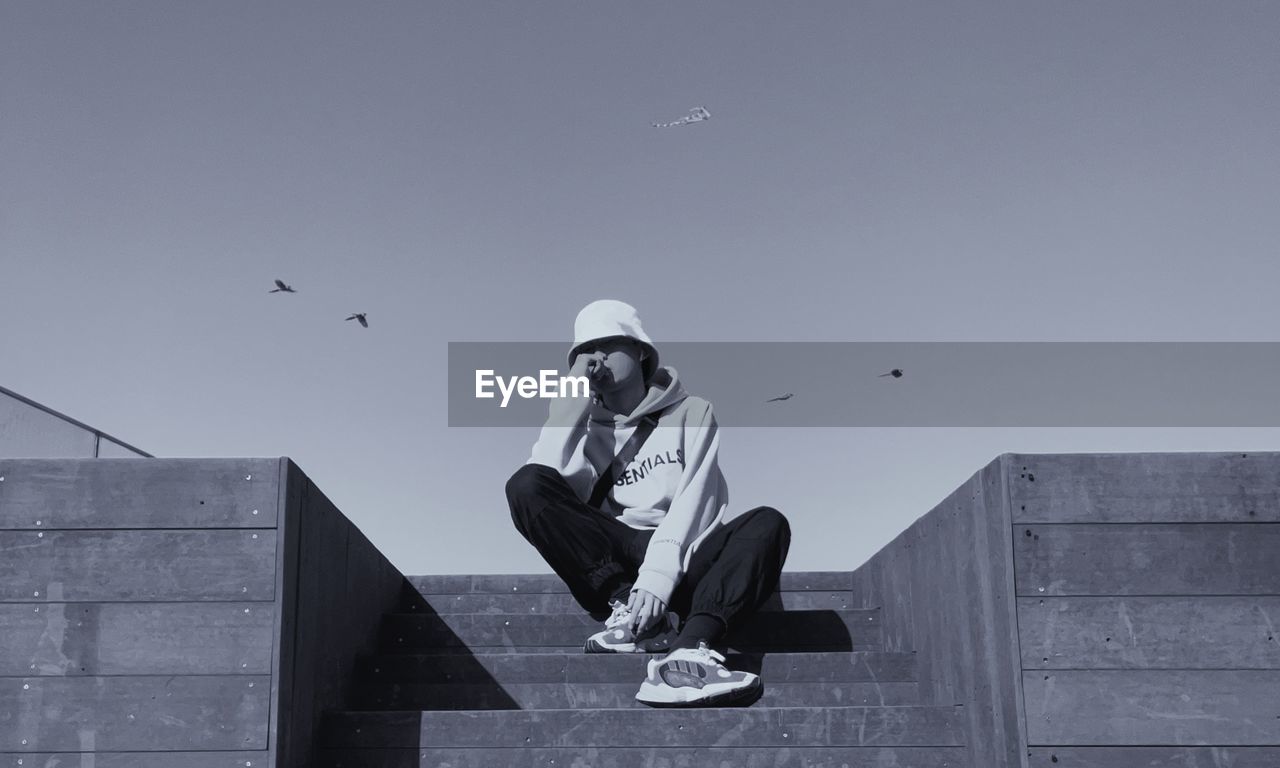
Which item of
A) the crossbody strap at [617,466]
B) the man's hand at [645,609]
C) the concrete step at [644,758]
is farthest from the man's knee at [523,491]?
the concrete step at [644,758]

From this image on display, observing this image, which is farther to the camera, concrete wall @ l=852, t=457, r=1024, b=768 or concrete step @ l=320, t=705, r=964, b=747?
concrete step @ l=320, t=705, r=964, b=747

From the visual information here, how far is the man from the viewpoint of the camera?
302 cm

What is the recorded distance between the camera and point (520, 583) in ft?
13.1

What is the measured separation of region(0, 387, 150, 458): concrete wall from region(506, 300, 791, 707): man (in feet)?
7.53

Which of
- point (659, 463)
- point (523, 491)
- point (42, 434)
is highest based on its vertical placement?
point (42, 434)

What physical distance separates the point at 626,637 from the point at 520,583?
34.4 inches

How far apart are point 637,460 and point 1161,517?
4.78 feet

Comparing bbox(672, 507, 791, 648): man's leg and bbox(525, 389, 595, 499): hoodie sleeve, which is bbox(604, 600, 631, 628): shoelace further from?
bbox(525, 389, 595, 499): hoodie sleeve

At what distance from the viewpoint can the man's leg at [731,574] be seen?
3018 mm

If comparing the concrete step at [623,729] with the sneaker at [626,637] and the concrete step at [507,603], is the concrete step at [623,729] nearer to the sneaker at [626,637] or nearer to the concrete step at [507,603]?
the sneaker at [626,637]

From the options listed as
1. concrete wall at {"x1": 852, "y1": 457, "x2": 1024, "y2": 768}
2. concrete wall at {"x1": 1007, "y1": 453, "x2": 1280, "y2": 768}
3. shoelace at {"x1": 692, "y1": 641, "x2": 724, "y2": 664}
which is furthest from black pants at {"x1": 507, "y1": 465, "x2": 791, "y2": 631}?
concrete wall at {"x1": 1007, "y1": 453, "x2": 1280, "y2": 768}

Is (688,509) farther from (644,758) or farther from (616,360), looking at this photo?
(644,758)

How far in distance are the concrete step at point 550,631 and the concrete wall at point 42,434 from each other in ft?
6.08

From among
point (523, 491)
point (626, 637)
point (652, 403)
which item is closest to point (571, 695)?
point (626, 637)
